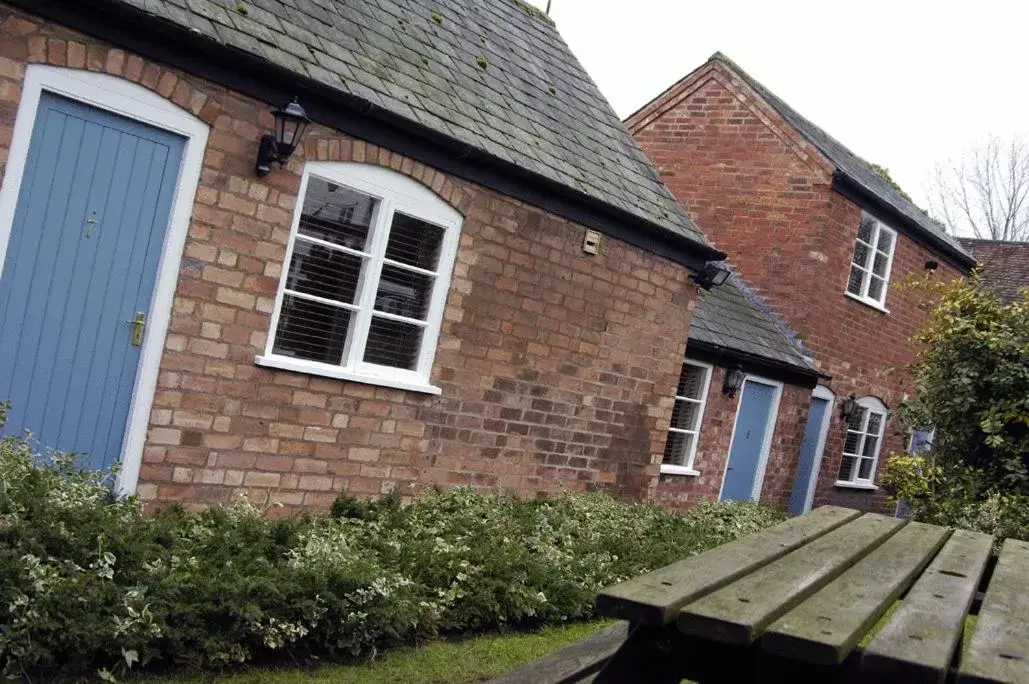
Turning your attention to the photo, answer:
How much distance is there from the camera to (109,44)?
22.3ft

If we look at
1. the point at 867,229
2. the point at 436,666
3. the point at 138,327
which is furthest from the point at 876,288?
the point at 436,666

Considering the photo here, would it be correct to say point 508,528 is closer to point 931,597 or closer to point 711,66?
point 931,597

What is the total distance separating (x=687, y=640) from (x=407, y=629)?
10.8 ft

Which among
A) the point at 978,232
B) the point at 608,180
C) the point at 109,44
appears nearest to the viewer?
the point at 109,44

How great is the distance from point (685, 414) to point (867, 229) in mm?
6632

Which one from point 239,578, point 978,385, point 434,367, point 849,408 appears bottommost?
point 239,578

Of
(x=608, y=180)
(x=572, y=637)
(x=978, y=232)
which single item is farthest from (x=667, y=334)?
(x=978, y=232)

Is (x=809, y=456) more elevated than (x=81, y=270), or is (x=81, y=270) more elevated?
(x=81, y=270)

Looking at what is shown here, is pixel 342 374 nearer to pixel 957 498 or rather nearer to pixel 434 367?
pixel 434 367

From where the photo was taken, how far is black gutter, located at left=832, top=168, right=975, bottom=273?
17547 mm

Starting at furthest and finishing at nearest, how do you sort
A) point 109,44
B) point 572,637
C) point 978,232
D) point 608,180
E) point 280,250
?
1. point 978,232
2. point 608,180
3. point 280,250
4. point 572,637
5. point 109,44

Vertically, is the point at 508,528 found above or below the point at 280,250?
below

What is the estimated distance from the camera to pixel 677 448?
1414cm

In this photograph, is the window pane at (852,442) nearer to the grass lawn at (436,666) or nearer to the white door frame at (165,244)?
the grass lawn at (436,666)
